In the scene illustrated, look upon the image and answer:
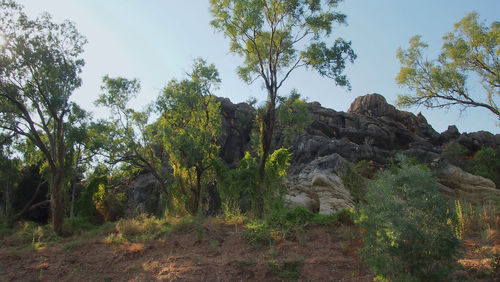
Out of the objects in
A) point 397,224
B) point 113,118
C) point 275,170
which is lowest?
point 397,224

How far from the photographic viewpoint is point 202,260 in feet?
26.7

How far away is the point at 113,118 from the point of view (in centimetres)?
1892

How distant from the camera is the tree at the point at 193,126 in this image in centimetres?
1501

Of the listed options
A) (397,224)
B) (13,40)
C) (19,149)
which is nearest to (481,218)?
(397,224)

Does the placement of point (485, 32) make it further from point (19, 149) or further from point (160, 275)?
point (19, 149)

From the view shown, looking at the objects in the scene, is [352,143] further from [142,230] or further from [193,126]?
[142,230]

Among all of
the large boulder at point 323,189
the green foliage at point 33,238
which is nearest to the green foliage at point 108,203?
the green foliage at point 33,238

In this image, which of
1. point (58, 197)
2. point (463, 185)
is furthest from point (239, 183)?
point (463, 185)

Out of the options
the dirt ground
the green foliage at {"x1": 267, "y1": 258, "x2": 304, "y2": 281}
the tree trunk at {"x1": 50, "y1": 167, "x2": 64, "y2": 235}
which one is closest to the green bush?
the dirt ground

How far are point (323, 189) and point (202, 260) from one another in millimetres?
→ 11672

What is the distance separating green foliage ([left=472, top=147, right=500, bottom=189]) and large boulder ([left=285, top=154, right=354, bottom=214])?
1978 centimetres

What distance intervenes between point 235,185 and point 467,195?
17.8m

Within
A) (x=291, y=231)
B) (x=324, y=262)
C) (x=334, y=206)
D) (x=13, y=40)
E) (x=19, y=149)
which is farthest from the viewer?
(x=19, y=149)

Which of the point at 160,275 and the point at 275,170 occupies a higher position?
the point at 275,170
